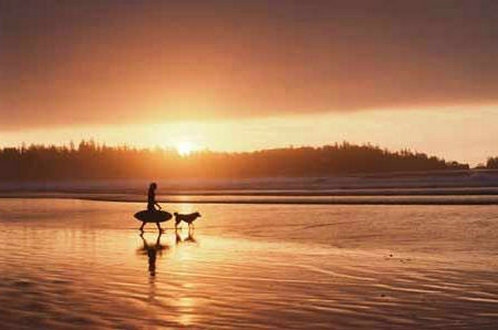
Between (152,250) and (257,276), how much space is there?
605 centimetres

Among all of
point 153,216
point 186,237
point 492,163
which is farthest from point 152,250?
point 492,163

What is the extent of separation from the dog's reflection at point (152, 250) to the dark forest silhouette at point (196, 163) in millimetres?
77451

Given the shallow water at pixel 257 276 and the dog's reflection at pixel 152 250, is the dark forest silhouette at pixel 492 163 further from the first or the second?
the dog's reflection at pixel 152 250

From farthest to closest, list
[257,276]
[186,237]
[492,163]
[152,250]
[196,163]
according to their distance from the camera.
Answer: [196,163]
[492,163]
[186,237]
[152,250]
[257,276]

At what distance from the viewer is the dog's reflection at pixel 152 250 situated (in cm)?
1591

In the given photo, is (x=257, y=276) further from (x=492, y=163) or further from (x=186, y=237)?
(x=492, y=163)

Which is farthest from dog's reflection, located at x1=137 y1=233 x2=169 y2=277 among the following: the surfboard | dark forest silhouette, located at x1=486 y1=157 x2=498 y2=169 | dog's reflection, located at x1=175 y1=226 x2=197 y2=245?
dark forest silhouette, located at x1=486 y1=157 x2=498 y2=169

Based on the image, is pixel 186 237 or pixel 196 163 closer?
pixel 186 237

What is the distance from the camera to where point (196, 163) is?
12231 cm

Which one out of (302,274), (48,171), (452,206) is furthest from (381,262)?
(48,171)

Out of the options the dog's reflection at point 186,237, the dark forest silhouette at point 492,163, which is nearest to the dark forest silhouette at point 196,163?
the dark forest silhouette at point 492,163

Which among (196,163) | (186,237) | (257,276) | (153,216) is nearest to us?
(257,276)

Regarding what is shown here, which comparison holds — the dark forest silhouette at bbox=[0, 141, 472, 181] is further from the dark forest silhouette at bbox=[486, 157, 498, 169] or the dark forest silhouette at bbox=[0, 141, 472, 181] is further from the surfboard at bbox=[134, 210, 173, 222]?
the surfboard at bbox=[134, 210, 173, 222]

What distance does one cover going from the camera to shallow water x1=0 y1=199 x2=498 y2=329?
34.2 ft
